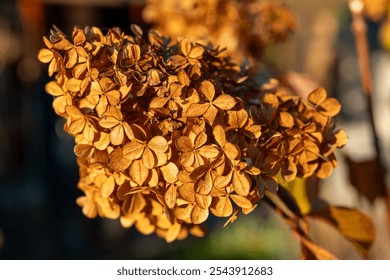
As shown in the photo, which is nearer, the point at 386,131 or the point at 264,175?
the point at 264,175

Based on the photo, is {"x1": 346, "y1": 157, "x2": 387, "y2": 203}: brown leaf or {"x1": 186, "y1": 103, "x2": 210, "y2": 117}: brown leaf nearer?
{"x1": 186, "y1": 103, "x2": 210, "y2": 117}: brown leaf

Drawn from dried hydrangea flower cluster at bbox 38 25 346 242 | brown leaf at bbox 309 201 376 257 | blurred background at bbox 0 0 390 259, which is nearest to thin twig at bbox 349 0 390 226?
→ brown leaf at bbox 309 201 376 257

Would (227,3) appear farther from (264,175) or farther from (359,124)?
(359,124)

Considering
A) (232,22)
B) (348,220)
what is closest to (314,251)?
(348,220)

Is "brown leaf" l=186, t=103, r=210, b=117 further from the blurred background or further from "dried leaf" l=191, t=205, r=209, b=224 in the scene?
the blurred background

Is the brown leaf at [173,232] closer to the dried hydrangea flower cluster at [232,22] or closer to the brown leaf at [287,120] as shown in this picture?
the brown leaf at [287,120]

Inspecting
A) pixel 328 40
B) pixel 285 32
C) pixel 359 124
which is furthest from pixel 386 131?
pixel 285 32

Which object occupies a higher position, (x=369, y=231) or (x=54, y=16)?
(x=54, y=16)

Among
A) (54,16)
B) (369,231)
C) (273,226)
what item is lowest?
(273,226)
